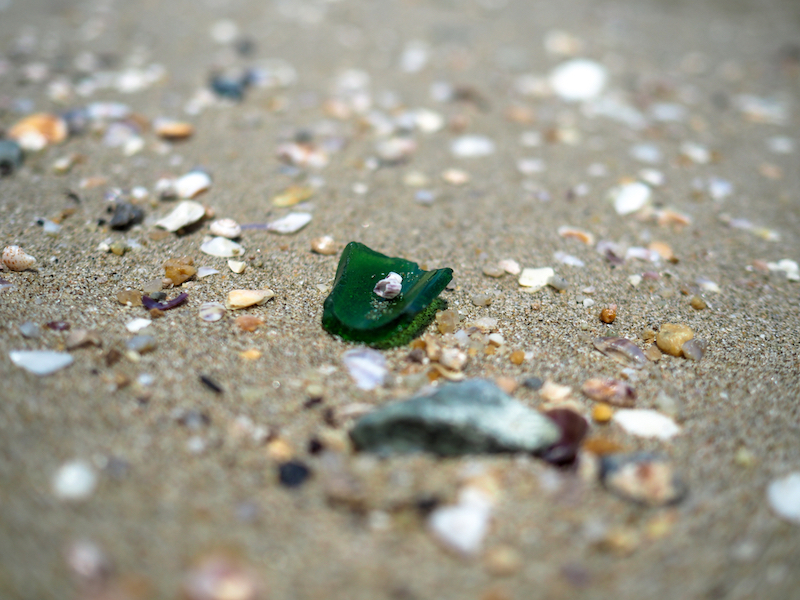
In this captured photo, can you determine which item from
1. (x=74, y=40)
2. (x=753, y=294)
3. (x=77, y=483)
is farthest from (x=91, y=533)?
(x=74, y=40)

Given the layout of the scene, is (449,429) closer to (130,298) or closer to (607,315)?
(607,315)

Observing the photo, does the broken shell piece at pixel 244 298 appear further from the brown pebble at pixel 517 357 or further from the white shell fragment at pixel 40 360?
the brown pebble at pixel 517 357

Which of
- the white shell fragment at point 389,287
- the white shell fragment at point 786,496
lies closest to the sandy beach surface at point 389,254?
the white shell fragment at point 786,496

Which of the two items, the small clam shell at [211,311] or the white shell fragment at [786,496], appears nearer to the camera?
the white shell fragment at [786,496]

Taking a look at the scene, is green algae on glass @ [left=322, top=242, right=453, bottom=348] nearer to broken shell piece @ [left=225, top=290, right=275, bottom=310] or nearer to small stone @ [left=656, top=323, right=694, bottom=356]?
broken shell piece @ [left=225, top=290, right=275, bottom=310]

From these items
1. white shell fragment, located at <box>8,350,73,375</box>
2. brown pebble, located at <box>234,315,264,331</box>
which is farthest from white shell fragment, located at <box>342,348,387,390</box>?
white shell fragment, located at <box>8,350,73,375</box>

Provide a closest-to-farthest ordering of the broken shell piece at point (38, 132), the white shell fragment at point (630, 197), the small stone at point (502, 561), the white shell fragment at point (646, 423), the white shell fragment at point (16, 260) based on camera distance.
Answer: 1. the small stone at point (502, 561)
2. the white shell fragment at point (646, 423)
3. the white shell fragment at point (16, 260)
4. the white shell fragment at point (630, 197)
5. the broken shell piece at point (38, 132)
